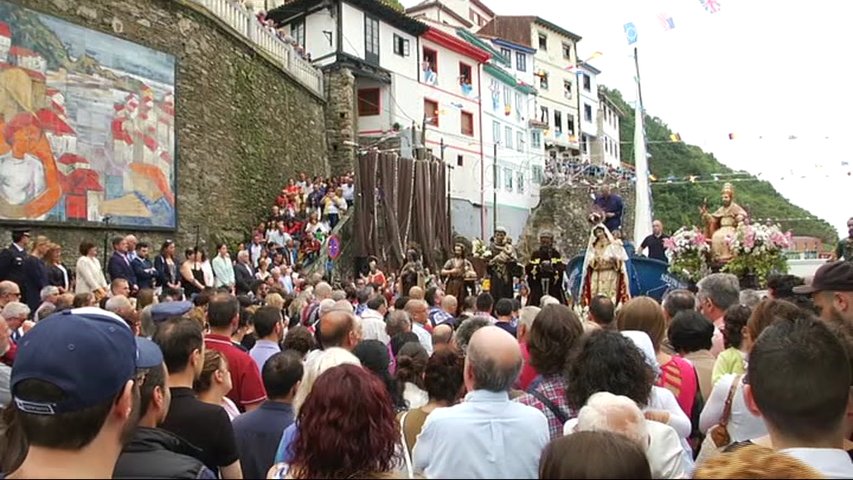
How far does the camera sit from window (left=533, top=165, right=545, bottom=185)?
153 ft

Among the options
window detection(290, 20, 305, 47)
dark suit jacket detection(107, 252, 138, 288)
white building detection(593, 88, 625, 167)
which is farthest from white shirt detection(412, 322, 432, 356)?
white building detection(593, 88, 625, 167)

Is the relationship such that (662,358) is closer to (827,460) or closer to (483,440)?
(483,440)

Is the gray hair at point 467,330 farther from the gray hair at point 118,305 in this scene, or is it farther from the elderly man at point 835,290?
the gray hair at point 118,305

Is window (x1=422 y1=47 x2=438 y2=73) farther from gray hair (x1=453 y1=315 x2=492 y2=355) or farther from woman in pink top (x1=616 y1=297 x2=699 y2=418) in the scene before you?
woman in pink top (x1=616 y1=297 x2=699 y2=418)

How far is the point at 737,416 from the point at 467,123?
36.2 meters

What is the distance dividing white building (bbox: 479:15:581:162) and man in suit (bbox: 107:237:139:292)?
40772 millimetres

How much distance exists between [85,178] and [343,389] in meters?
12.7

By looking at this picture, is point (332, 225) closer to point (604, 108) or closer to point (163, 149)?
point (163, 149)

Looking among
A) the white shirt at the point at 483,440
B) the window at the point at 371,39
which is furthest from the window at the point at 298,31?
the white shirt at the point at 483,440

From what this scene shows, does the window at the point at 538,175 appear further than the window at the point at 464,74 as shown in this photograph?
Yes

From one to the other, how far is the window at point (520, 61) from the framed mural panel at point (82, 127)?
117 ft

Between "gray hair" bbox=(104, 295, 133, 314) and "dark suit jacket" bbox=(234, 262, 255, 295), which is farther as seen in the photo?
"dark suit jacket" bbox=(234, 262, 255, 295)

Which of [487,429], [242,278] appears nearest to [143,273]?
[242,278]

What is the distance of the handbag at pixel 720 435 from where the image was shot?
323cm
